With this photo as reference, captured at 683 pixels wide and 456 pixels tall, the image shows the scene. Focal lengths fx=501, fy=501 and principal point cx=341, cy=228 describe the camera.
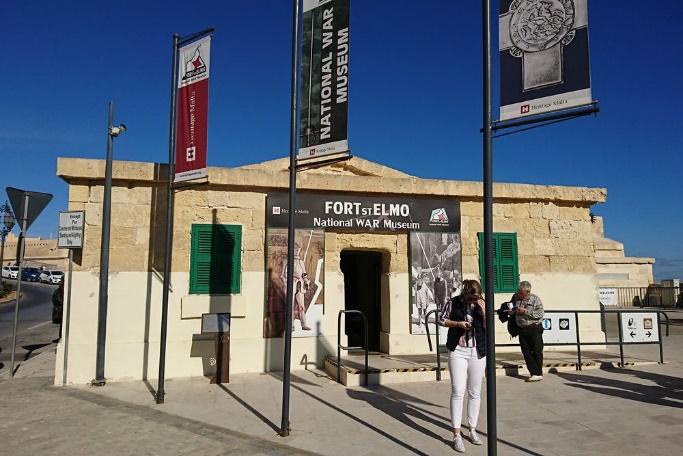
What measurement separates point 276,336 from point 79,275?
11.0ft

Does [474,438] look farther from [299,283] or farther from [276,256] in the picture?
[276,256]

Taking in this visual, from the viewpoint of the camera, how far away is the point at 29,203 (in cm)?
923

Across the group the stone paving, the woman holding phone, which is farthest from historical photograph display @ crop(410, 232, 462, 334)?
the woman holding phone

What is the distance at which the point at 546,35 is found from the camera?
13.8ft

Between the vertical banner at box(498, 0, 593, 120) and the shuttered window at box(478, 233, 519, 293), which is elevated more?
A: the vertical banner at box(498, 0, 593, 120)

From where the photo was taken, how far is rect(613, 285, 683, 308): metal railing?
25828 mm

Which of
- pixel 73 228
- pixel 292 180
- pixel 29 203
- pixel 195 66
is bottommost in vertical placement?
pixel 73 228

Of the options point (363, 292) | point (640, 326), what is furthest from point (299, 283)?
point (640, 326)

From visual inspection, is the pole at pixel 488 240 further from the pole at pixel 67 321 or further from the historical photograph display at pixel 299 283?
the pole at pixel 67 321

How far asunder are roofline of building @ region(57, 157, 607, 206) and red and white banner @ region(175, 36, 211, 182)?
5.50 ft

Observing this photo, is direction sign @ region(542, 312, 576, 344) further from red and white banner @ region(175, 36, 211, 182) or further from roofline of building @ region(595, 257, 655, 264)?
roofline of building @ region(595, 257, 655, 264)

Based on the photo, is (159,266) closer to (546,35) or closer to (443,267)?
(443,267)

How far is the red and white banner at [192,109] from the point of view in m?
6.76

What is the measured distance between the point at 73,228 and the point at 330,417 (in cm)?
513
